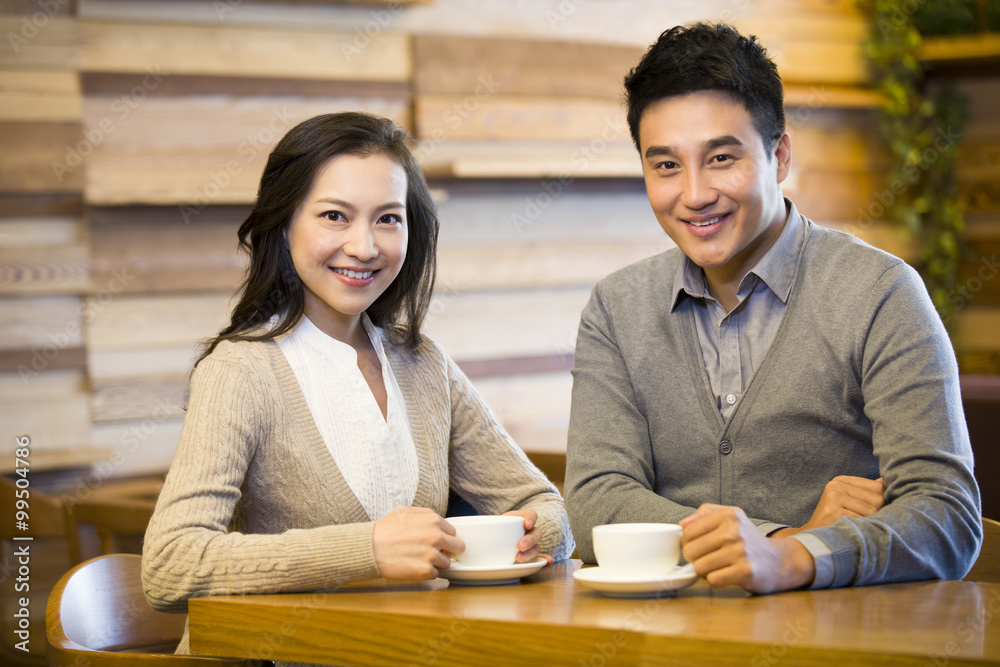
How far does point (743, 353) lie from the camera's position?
172 cm

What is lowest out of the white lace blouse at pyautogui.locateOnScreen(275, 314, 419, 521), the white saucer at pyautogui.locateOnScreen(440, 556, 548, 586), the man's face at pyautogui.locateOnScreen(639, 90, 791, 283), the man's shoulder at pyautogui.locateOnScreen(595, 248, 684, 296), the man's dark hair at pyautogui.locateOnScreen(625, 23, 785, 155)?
the white saucer at pyautogui.locateOnScreen(440, 556, 548, 586)

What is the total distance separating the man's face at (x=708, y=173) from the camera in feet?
5.35

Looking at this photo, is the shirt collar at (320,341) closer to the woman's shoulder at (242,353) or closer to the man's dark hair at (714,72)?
the woman's shoulder at (242,353)

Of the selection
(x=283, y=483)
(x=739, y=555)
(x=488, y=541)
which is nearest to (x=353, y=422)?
(x=283, y=483)

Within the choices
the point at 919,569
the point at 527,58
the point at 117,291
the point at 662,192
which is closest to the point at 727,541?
the point at 919,569

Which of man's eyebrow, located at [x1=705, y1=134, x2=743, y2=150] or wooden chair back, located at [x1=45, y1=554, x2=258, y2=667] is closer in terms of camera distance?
wooden chair back, located at [x1=45, y1=554, x2=258, y2=667]

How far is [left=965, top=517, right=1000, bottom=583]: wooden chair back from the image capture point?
1.55 m

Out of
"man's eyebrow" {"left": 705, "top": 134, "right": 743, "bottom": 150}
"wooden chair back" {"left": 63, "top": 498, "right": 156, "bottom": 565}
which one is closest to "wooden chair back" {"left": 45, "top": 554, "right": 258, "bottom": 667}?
"wooden chair back" {"left": 63, "top": 498, "right": 156, "bottom": 565}

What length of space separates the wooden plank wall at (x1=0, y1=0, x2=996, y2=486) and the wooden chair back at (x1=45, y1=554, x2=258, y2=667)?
134 centimetres

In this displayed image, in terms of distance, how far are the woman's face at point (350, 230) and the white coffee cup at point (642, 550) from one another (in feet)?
2.17

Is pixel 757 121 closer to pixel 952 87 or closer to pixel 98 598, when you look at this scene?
pixel 98 598

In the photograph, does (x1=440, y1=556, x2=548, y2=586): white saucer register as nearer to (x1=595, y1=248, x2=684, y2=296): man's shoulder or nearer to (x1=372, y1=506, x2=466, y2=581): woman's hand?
(x1=372, y1=506, x2=466, y2=581): woman's hand

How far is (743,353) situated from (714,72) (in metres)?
0.48

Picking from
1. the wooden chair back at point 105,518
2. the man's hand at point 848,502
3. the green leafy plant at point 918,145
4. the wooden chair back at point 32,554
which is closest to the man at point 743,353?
the man's hand at point 848,502
